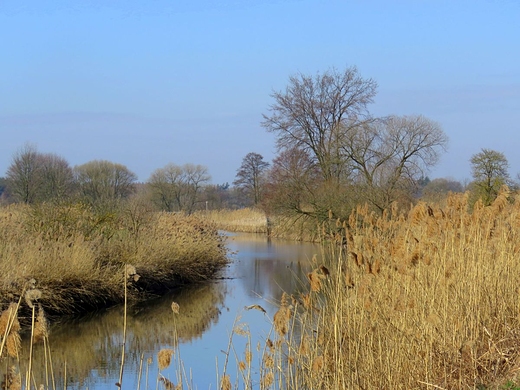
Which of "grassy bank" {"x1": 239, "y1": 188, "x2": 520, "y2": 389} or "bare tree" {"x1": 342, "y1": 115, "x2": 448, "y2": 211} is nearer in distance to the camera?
"grassy bank" {"x1": 239, "y1": 188, "x2": 520, "y2": 389}

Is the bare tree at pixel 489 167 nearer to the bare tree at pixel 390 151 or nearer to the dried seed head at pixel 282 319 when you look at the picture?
the bare tree at pixel 390 151

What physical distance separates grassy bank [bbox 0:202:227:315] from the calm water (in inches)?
19.7

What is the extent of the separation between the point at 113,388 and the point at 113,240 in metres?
7.65

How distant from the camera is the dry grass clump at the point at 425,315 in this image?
181 inches

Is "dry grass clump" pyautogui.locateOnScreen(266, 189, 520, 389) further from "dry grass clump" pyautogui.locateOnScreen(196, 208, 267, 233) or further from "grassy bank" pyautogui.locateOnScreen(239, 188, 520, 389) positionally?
"dry grass clump" pyautogui.locateOnScreen(196, 208, 267, 233)

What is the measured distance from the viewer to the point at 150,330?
10.7 metres

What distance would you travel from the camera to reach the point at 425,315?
17.1 feet

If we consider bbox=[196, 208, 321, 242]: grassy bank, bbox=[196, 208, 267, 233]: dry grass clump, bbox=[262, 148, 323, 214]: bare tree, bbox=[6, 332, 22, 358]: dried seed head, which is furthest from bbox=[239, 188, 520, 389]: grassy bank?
bbox=[196, 208, 267, 233]: dry grass clump

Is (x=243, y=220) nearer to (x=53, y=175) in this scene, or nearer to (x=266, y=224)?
(x=266, y=224)

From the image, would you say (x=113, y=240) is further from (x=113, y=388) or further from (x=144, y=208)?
(x=113, y=388)

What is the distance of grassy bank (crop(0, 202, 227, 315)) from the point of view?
11.2 metres

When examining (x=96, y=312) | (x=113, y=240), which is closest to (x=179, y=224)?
(x=113, y=240)

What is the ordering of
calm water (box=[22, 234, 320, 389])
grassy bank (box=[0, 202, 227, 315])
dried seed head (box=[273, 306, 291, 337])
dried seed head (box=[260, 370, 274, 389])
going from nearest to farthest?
dried seed head (box=[273, 306, 291, 337]) → dried seed head (box=[260, 370, 274, 389]) → calm water (box=[22, 234, 320, 389]) → grassy bank (box=[0, 202, 227, 315])

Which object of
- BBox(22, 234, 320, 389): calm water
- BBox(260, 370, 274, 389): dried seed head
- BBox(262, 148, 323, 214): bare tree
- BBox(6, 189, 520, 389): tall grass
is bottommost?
BBox(22, 234, 320, 389): calm water
